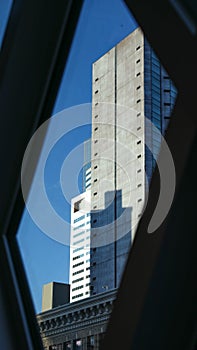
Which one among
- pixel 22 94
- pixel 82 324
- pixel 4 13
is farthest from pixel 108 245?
pixel 4 13

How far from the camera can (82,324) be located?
221cm

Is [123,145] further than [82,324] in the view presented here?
Yes

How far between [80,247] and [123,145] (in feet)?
1.58

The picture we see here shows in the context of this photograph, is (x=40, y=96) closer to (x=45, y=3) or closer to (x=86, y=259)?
(x=45, y=3)

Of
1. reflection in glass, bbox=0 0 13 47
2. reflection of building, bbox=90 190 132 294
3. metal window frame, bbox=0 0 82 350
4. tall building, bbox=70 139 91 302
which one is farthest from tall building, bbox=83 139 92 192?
reflection in glass, bbox=0 0 13 47

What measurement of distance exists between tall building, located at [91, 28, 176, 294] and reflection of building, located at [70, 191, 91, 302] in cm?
4

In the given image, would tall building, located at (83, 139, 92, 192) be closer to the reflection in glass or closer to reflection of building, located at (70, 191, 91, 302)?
reflection of building, located at (70, 191, 91, 302)

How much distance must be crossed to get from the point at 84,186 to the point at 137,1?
83cm

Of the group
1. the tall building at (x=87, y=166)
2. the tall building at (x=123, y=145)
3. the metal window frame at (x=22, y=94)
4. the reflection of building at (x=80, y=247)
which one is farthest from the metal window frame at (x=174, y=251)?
the metal window frame at (x=22, y=94)

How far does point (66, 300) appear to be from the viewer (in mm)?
2383

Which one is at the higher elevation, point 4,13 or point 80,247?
point 4,13

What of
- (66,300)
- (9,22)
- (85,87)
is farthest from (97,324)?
(9,22)

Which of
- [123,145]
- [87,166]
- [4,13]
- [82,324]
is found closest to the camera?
[82,324]

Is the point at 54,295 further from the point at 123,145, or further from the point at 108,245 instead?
the point at 123,145
